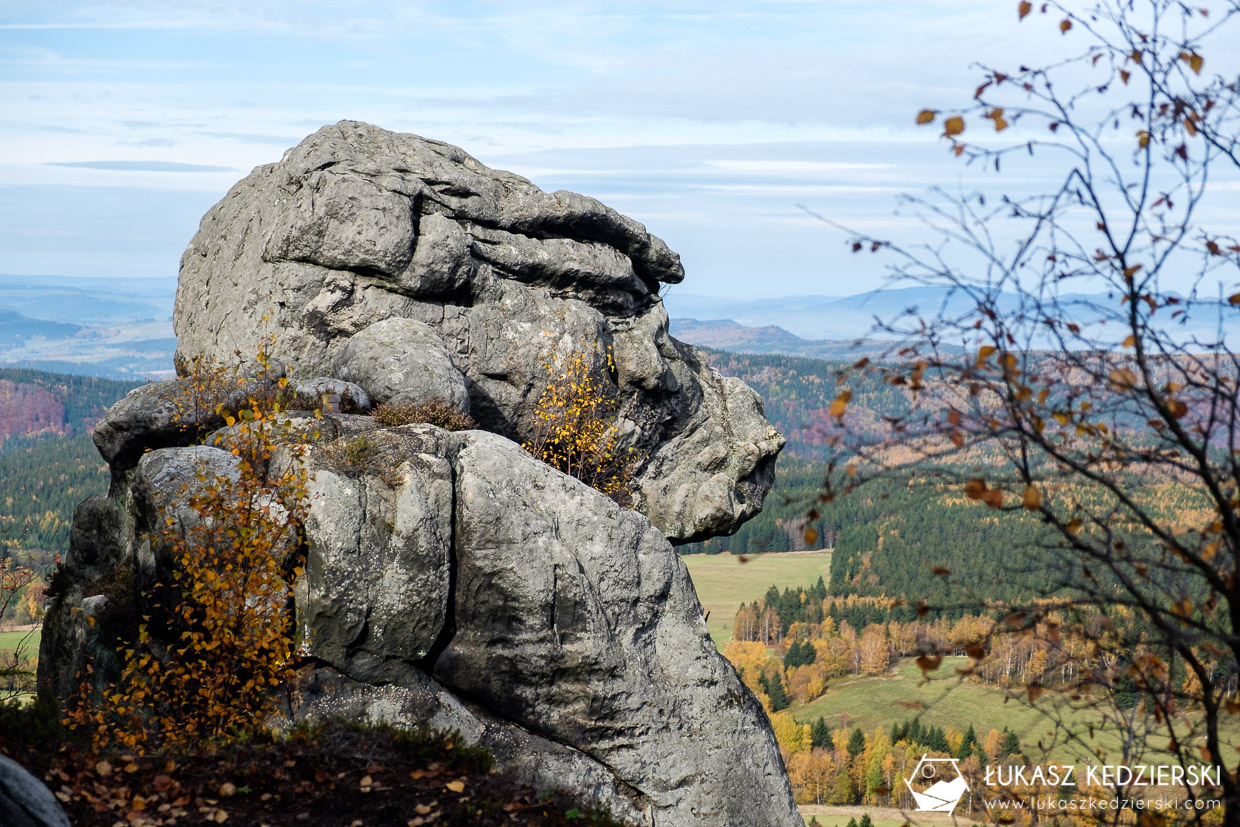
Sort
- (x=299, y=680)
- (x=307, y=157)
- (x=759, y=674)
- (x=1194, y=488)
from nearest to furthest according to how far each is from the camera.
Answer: (x=1194, y=488) → (x=299, y=680) → (x=307, y=157) → (x=759, y=674)

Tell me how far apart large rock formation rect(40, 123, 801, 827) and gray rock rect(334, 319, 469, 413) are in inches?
2.9

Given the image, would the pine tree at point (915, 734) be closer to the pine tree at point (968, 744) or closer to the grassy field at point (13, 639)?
the pine tree at point (968, 744)

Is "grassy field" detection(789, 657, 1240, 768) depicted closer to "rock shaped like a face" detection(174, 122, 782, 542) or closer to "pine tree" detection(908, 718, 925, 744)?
"pine tree" detection(908, 718, 925, 744)

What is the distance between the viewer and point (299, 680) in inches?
706

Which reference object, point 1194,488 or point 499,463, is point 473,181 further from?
point 1194,488

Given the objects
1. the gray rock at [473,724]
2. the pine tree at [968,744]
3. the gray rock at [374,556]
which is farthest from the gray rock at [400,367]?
the pine tree at [968,744]

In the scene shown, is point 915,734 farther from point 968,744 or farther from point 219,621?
point 219,621

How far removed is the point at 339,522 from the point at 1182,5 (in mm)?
15570

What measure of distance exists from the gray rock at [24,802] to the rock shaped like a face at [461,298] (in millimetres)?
14304

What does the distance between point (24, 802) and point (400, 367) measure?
15199 millimetres

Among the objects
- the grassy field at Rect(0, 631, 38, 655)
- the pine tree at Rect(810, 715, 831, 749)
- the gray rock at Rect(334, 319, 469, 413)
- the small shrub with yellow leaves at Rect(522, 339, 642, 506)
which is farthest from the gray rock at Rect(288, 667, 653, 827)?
the grassy field at Rect(0, 631, 38, 655)

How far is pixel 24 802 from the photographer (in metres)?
9.11

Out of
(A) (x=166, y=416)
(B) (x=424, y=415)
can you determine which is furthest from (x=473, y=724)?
(A) (x=166, y=416)

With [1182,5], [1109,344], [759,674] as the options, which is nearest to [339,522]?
[1109,344]
